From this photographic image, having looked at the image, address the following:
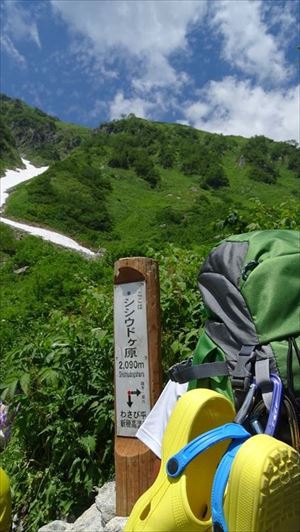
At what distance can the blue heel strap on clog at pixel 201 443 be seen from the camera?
45.1 inches

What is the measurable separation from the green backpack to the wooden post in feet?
1.66

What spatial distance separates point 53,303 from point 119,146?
1150 inches

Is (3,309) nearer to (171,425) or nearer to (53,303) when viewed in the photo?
(53,303)

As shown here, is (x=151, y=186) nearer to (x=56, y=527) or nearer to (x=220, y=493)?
(x=56, y=527)

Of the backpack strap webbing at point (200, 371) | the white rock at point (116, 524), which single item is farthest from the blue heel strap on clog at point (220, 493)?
the white rock at point (116, 524)

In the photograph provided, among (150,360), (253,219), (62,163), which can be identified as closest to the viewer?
(150,360)

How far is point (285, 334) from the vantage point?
1537 mm

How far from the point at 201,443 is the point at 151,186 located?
3250 centimetres

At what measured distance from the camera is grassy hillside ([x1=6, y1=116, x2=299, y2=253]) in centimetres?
2295

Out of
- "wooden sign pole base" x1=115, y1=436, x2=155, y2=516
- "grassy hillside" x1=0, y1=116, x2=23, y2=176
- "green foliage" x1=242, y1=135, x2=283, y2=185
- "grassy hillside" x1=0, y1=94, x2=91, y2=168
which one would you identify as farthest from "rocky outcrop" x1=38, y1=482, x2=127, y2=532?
"grassy hillside" x1=0, y1=94, x2=91, y2=168

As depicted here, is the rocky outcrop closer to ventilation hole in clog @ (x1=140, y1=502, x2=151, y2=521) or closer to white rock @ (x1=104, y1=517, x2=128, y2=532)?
white rock @ (x1=104, y1=517, x2=128, y2=532)

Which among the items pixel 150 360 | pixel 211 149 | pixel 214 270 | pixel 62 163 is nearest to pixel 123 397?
pixel 150 360

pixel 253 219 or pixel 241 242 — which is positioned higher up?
pixel 253 219

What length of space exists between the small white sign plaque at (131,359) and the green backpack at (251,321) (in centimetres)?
52
